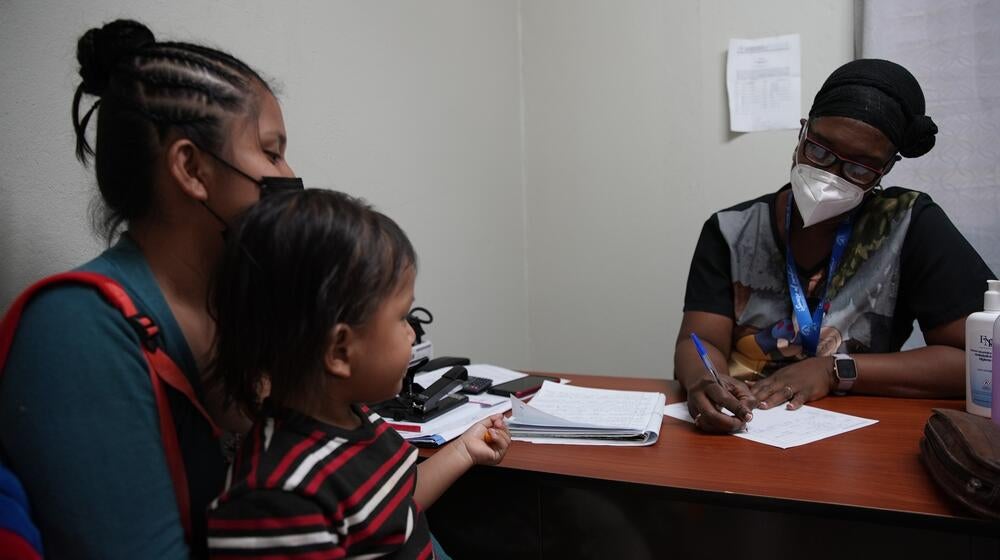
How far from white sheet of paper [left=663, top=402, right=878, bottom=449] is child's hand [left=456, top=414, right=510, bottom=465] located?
42cm

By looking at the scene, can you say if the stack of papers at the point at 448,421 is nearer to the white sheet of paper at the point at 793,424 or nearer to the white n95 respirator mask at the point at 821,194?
the white sheet of paper at the point at 793,424

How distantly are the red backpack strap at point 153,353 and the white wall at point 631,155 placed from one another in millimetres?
2133

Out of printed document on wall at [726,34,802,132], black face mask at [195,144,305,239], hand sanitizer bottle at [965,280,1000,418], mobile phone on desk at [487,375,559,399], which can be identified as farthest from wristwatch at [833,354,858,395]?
printed document on wall at [726,34,802,132]

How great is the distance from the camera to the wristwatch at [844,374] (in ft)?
4.42

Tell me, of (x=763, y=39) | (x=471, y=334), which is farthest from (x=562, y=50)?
(x=471, y=334)

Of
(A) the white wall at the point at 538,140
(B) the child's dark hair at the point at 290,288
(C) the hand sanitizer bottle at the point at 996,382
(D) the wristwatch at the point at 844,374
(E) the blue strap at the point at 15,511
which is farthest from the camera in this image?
(A) the white wall at the point at 538,140

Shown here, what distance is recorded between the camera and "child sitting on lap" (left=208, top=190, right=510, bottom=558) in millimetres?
698

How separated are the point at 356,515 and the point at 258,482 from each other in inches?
4.7

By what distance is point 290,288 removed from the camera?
756 mm

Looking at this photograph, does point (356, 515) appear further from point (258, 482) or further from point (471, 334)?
point (471, 334)

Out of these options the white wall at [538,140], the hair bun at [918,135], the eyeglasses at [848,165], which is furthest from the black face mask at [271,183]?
the hair bun at [918,135]

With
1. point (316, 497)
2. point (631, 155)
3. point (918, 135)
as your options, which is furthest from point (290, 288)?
point (631, 155)

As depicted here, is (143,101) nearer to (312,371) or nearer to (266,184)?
(266,184)

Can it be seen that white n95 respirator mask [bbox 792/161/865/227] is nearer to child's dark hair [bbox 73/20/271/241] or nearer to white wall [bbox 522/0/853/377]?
white wall [bbox 522/0/853/377]
